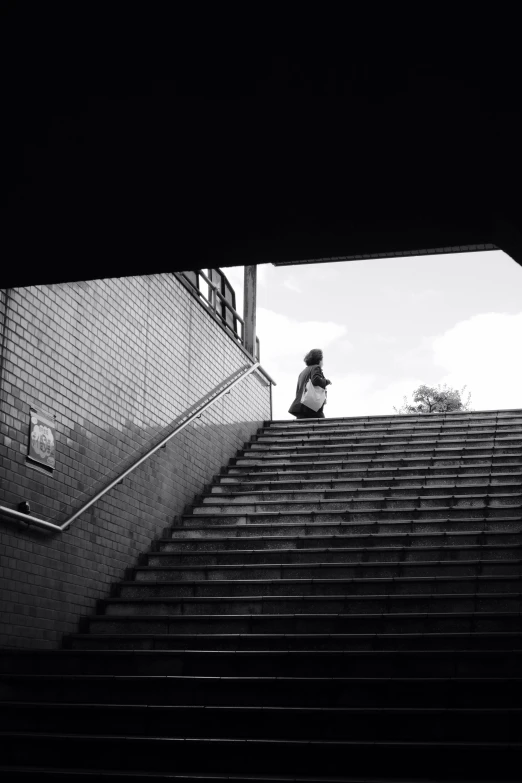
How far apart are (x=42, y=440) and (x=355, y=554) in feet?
8.49

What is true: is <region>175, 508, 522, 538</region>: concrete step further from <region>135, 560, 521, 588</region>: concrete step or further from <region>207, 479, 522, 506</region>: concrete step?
<region>135, 560, 521, 588</region>: concrete step

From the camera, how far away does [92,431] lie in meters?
7.13

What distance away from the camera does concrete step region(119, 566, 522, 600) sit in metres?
Result: 6.35

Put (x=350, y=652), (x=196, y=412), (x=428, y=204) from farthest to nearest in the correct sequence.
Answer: (x=196, y=412)
(x=350, y=652)
(x=428, y=204)

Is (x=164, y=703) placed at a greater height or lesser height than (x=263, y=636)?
lesser

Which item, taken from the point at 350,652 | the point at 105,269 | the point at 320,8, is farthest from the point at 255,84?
the point at 350,652

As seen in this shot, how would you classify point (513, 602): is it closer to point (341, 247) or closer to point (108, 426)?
point (341, 247)

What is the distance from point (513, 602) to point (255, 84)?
394 centimetres

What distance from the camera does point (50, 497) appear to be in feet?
21.0

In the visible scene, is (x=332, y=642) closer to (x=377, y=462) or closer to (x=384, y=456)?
(x=377, y=462)

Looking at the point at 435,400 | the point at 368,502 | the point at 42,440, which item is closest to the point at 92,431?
the point at 42,440

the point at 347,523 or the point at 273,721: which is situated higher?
the point at 347,523

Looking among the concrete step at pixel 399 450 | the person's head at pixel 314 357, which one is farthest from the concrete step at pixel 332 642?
the person's head at pixel 314 357

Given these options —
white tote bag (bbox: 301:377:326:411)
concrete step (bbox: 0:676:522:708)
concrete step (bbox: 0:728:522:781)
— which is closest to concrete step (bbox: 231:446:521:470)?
white tote bag (bbox: 301:377:326:411)
